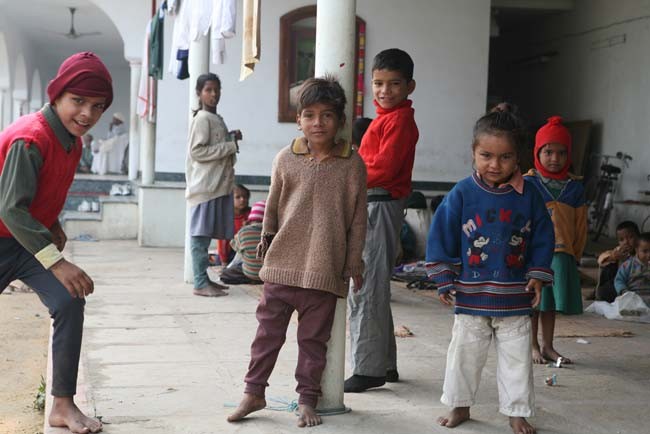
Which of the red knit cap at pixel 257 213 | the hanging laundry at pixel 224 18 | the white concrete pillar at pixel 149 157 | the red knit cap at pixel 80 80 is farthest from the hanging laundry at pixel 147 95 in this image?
the red knit cap at pixel 80 80

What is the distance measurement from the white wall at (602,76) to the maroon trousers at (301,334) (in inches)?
413

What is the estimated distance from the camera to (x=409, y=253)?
9.64 metres

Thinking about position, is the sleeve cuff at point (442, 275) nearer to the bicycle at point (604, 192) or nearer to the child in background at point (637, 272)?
the child in background at point (637, 272)

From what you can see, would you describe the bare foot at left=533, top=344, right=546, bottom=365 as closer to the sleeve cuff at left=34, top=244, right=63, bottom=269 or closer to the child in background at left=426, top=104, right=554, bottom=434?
the child in background at left=426, top=104, right=554, bottom=434

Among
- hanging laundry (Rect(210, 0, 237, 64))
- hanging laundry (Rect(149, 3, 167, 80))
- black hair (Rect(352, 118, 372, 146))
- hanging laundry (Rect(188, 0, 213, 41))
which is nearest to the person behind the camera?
black hair (Rect(352, 118, 372, 146))

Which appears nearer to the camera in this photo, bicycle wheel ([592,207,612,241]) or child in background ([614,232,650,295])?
child in background ([614,232,650,295])

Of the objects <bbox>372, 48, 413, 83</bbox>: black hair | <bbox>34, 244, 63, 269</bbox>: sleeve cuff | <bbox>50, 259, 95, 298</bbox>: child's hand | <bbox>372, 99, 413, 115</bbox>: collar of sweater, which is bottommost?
<bbox>50, 259, 95, 298</bbox>: child's hand

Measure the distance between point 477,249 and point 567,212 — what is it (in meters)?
1.52

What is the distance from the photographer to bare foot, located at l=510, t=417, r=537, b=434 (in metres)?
3.47

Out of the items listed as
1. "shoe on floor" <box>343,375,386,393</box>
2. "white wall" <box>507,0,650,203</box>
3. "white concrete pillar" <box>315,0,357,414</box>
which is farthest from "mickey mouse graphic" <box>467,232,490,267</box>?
"white wall" <box>507,0,650,203</box>

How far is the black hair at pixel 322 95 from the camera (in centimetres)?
347

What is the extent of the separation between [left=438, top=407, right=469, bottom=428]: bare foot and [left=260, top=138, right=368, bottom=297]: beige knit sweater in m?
0.67

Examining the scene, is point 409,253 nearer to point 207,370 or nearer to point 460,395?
point 207,370

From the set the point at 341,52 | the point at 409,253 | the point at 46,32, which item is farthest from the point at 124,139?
the point at 341,52
